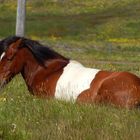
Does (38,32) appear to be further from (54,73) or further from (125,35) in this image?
(54,73)

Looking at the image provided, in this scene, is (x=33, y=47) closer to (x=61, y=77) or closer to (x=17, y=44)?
(x=17, y=44)

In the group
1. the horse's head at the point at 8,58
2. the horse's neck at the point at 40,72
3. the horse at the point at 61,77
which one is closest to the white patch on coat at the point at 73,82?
the horse at the point at 61,77

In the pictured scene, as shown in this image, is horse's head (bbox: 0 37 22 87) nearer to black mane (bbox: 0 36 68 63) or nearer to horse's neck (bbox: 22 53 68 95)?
black mane (bbox: 0 36 68 63)

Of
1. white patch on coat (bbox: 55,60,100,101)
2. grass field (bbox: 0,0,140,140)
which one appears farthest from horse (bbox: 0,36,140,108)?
grass field (bbox: 0,0,140,140)

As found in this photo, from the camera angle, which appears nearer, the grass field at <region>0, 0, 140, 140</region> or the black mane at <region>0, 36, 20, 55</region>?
the grass field at <region>0, 0, 140, 140</region>

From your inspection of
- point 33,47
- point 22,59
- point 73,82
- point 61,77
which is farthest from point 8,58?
point 73,82

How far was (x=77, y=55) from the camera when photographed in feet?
114

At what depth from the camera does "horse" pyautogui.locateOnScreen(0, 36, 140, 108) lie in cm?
984

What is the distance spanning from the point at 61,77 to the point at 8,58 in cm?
104

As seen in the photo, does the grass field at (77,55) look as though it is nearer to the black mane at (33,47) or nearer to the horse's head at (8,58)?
the horse's head at (8,58)

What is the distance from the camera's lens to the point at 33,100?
934 cm

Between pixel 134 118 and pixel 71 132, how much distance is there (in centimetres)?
135

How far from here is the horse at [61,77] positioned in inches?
387

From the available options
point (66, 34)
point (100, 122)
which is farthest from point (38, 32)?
point (100, 122)
